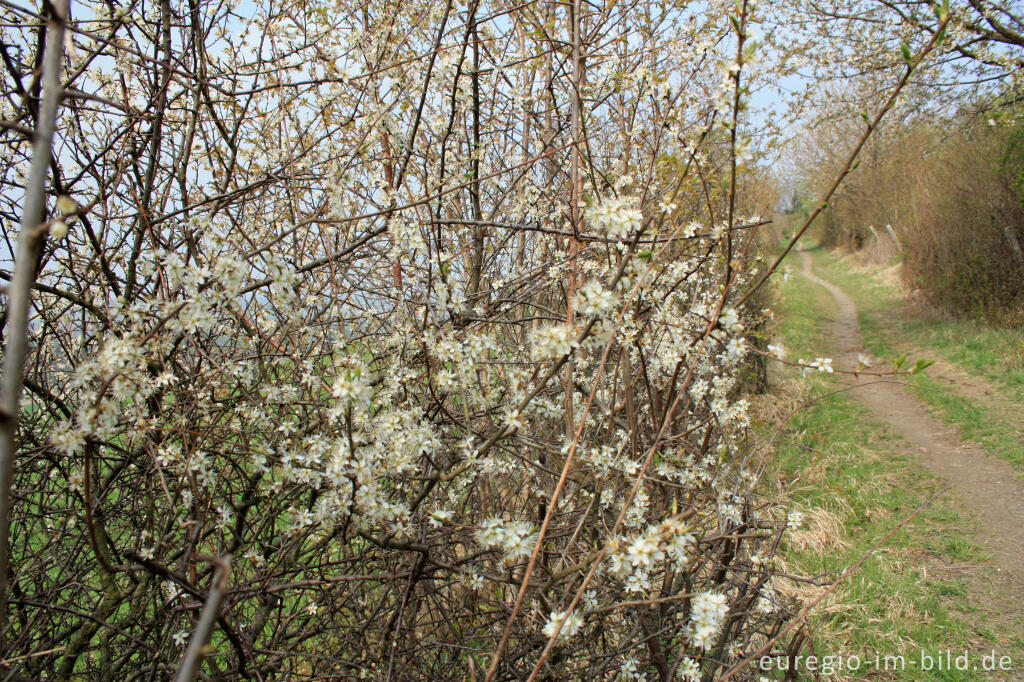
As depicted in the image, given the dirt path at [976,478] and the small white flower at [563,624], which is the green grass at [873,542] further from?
the small white flower at [563,624]

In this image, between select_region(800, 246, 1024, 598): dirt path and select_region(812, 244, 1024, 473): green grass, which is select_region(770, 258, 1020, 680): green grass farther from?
select_region(812, 244, 1024, 473): green grass

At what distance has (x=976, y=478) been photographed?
608 centimetres

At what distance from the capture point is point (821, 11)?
9.55 metres

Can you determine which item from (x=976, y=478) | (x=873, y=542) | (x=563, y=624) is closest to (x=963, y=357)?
(x=976, y=478)

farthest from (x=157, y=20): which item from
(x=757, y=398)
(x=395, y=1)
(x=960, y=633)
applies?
(x=757, y=398)

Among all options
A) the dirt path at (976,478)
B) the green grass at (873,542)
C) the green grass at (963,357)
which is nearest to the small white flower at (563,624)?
the green grass at (873,542)

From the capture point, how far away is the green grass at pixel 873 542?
13.1 ft

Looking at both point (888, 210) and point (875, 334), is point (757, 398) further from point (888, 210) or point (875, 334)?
point (888, 210)

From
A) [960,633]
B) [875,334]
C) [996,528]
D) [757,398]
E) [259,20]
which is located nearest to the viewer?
[259,20]

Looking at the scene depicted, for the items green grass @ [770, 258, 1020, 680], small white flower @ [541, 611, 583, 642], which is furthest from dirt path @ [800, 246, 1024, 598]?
small white flower @ [541, 611, 583, 642]

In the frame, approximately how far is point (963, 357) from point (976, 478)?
13.5ft

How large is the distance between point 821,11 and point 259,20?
33.0 ft

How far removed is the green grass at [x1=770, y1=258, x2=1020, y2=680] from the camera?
158 inches

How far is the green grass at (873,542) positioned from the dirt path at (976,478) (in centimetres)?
17
